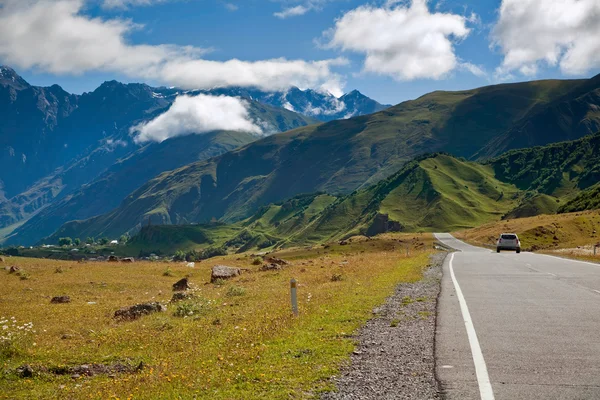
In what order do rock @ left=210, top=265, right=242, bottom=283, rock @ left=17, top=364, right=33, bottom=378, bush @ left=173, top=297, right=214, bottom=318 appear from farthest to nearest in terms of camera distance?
rock @ left=210, top=265, right=242, bottom=283
bush @ left=173, top=297, right=214, bottom=318
rock @ left=17, top=364, right=33, bottom=378

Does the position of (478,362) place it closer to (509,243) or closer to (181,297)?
(181,297)

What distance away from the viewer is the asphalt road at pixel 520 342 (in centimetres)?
915

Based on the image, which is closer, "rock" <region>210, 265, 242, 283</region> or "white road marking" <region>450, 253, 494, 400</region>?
"white road marking" <region>450, 253, 494, 400</region>

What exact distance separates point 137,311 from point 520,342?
Result: 48.6 ft

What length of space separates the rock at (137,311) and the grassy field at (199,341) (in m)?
0.47

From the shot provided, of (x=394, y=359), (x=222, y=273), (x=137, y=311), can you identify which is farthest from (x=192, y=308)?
(x=222, y=273)

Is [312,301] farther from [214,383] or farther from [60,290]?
[60,290]

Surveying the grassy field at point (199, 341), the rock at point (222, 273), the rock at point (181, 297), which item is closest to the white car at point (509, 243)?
the grassy field at point (199, 341)

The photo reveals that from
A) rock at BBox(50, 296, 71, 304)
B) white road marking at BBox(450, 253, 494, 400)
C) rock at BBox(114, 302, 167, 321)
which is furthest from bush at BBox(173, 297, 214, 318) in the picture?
white road marking at BBox(450, 253, 494, 400)

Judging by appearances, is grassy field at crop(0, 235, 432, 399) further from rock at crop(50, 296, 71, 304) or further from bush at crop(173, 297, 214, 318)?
rock at crop(50, 296, 71, 304)

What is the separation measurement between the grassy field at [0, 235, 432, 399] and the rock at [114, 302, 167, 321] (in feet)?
1.55

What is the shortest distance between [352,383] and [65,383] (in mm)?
6632

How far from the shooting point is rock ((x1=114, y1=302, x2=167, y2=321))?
68.5 ft

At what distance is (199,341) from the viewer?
15.1 metres
